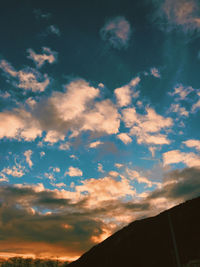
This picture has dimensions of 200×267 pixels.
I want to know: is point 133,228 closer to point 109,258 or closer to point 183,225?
point 109,258

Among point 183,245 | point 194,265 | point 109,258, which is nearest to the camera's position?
point 194,265

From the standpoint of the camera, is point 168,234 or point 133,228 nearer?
point 168,234

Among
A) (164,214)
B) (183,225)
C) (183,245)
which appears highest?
(164,214)

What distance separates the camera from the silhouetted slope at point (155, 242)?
3140cm

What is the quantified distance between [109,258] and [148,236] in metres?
9.88

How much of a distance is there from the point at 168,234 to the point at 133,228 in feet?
32.4

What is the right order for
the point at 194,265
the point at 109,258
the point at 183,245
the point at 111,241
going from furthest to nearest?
the point at 111,241, the point at 109,258, the point at 183,245, the point at 194,265

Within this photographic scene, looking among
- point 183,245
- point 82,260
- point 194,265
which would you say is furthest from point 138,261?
point 82,260

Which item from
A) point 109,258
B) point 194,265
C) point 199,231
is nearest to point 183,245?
point 199,231

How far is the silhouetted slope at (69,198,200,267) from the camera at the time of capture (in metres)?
31.4

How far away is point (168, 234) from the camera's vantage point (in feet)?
119

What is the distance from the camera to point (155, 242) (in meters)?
36.6

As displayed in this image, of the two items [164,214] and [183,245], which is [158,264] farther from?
[164,214]

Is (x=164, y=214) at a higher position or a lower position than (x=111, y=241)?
higher
